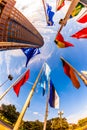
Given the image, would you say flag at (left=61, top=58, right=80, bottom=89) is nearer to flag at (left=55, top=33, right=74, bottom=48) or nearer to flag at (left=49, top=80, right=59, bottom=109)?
flag at (left=49, top=80, right=59, bottom=109)

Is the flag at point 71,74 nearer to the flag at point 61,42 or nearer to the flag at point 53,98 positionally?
the flag at point 53,98

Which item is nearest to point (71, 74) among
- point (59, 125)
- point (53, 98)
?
point (53, 98)

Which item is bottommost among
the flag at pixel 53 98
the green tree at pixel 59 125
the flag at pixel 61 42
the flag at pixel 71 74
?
the green tree at pixel 59 125

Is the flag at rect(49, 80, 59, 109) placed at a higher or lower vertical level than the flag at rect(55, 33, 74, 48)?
lower

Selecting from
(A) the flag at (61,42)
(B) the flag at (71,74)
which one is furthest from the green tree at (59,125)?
(B) the flag at (71,74)

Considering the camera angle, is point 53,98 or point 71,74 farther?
point 53,98

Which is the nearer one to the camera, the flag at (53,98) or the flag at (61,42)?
the flag at (53,98)

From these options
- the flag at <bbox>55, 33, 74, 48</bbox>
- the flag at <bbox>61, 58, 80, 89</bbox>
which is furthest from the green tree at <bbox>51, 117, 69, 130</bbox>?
the flag at <bbox>61, 58, 80, 89</bbox>

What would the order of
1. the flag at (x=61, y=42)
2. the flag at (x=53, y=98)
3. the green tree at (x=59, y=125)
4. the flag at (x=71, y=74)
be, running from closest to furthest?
1. the flag at (x=71, y=74)
2. the flag at (x=53, y=98)
3. the flag at (x=61, y=42)
4. the green tree at (x=59, y=125)

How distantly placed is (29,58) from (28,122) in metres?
25.1

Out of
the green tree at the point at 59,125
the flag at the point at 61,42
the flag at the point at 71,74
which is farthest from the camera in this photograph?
the green tree at the point at 59,125

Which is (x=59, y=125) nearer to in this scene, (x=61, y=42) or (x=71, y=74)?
(x=61, y=42)

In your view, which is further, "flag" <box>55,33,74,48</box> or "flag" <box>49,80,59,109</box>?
"flag" <box>55,33,74,48</box>

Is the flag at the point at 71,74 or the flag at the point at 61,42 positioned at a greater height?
the flag at the point at 61,42
